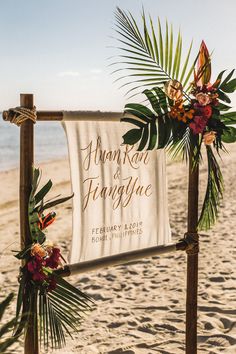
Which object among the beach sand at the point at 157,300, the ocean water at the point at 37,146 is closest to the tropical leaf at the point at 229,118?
the beach sand at the point at 157,300

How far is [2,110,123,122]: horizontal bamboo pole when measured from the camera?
2528 mm

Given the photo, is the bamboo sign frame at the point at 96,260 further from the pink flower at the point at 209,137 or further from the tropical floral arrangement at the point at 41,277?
the pink flower at the point at 209,137

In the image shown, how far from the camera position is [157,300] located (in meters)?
4.97

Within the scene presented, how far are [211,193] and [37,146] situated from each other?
121 ft

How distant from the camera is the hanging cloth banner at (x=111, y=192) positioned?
2.74 m

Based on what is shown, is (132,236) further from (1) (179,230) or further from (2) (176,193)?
(2) (176,193)

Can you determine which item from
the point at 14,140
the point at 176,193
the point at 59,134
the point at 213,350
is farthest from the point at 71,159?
the point at 59,134

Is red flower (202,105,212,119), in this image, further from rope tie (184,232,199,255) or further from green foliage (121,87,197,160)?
rope tie (184,232,199,255)

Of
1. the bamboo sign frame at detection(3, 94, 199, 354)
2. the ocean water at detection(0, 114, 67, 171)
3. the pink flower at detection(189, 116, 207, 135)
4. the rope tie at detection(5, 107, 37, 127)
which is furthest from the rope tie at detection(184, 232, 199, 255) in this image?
the ocean water at detection(0, 114, 67, 171)

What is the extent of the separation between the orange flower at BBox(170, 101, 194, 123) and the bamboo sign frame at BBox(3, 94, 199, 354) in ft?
1.10

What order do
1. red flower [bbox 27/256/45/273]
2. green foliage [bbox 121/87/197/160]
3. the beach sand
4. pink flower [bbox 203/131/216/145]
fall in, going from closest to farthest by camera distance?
red flower [bbox 27/256/45/273] → green foliage [bbox 121/87/197/160] → pink flower [bbox 203/131/216/145] → the beach sand

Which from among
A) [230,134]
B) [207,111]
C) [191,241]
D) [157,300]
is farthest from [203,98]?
[157,300]

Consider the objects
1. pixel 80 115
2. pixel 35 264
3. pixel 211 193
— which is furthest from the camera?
pixel 211 193

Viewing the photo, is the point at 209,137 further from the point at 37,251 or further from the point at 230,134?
the point at 37,251
